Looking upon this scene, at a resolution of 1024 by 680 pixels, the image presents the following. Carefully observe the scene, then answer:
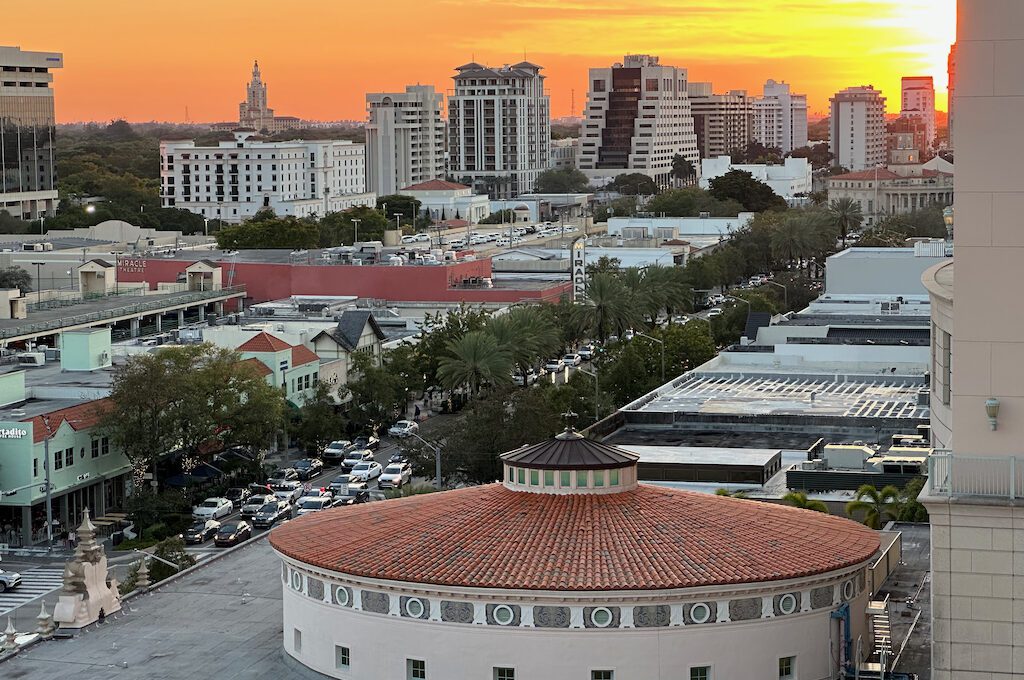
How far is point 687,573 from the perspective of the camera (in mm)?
38250

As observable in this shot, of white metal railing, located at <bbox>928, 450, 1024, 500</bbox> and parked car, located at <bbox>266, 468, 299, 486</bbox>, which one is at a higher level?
white metal railing, located at <bbox>928, 450, 1024, 500</bbox>

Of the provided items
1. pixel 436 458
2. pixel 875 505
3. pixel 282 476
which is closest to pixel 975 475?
pixel 875 505

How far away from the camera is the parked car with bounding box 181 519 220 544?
7062 centimetres

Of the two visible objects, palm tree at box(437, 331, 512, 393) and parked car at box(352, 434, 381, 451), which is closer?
parked car at box(352, 434, 381, 451)

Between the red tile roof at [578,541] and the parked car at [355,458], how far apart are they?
3893 cm

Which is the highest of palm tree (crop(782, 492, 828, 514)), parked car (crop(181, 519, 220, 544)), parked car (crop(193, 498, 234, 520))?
palm tree (crop(782, 492, 828, 514))

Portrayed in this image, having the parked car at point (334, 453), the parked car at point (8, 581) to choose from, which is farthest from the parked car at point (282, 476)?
the parked car at point (8, 581)

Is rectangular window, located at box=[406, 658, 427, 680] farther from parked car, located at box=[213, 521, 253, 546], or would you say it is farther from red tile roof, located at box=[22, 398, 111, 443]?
red tile roof, located at box=[22, 398, 111, 443]

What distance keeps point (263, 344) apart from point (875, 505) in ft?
143

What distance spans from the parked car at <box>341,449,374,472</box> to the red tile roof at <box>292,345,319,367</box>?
832cm

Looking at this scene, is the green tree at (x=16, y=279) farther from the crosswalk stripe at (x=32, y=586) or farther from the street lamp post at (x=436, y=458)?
the crosswalk stripe at (x=32, y=586)

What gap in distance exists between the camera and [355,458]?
85188mm

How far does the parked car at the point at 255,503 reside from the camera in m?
74.8

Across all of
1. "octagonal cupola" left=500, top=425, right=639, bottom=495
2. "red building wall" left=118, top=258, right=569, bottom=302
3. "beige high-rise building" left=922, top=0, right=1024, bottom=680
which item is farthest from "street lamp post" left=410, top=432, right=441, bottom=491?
"red building wall" left=118, top=258, right=569, bottom=302
